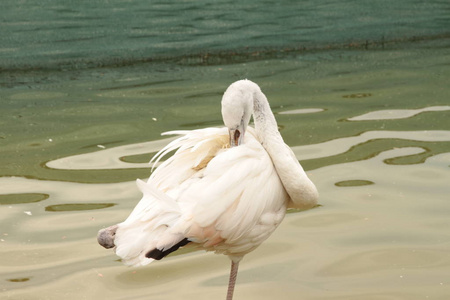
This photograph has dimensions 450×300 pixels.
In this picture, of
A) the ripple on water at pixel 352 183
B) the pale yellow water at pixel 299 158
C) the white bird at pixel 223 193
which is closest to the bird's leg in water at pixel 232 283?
the white bird at pixel 223 193

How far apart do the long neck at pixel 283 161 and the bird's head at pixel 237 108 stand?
0.50ft

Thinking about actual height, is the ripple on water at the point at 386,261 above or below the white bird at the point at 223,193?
below

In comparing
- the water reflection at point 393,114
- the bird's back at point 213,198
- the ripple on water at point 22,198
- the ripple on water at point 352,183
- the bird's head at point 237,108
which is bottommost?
the ripple on water at point 352,183

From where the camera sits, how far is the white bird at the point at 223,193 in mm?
3486

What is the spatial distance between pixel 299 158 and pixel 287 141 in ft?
1.35

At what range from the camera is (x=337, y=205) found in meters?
5.68

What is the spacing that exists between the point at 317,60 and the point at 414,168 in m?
4.22

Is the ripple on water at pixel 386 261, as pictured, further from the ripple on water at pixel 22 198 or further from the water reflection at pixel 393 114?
the water reflection at pixel 393 114

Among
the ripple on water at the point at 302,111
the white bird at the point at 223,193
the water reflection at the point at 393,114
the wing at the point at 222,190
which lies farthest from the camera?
the ripple on water at the point at 302,111

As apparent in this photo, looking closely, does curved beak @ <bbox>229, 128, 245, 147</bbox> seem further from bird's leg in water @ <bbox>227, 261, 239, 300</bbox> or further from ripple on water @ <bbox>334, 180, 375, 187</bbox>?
ripple on water @ <bbox>334, 180, 375, 187</bbox>

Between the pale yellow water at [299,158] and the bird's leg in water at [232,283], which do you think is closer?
the bird's leg in water at [232,283]

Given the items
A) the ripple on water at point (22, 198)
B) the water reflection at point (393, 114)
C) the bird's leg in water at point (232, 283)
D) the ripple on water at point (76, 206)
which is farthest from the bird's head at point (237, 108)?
the water reflection at point (393, 114)

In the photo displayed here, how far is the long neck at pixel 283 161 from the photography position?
397 cm

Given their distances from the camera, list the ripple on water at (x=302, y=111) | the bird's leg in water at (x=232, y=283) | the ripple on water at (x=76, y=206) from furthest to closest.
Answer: the ripple on water at (x=302, y=111) < the ripple on water at (x=76, y=206) < the bird's leg in water at (x=232, y=283)
